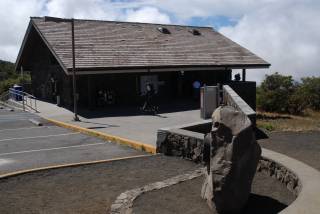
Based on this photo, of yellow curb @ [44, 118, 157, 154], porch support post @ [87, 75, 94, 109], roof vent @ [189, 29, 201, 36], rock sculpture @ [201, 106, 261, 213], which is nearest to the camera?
rock sculpture @ [201, 106, 261, 213]

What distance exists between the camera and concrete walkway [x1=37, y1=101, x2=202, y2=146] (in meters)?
15.5

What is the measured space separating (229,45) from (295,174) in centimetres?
2656

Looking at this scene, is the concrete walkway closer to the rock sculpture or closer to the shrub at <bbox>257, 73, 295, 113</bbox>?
the rock sculpture

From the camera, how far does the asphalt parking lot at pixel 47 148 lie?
11438 millimetres

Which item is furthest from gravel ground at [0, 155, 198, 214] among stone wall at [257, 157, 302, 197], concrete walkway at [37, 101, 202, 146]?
concrete walkway at [37, 101, 202, 146]

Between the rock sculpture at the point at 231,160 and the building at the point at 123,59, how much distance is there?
16.0 m

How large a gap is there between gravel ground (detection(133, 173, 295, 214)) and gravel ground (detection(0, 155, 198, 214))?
29.1 inches

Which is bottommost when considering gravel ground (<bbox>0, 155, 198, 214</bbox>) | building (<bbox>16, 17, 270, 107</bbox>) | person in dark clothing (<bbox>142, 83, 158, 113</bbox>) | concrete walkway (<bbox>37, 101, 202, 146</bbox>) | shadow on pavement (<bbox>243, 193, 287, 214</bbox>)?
gravel ground (<bbox>0, 155, 198, 214</bbox>)

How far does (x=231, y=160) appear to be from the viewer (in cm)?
628

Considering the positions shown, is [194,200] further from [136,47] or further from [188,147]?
[136,47]

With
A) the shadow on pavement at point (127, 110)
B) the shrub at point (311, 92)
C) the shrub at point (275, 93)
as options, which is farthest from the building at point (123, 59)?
the shrub at point (311, 92)

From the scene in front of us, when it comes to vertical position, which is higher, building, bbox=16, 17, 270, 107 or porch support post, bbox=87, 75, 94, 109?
building, bbox=16, 17, 270, 107

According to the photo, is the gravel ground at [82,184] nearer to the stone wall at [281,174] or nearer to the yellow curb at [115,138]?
the yellow curb at [115,138]

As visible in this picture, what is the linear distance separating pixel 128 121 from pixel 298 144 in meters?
8.41
